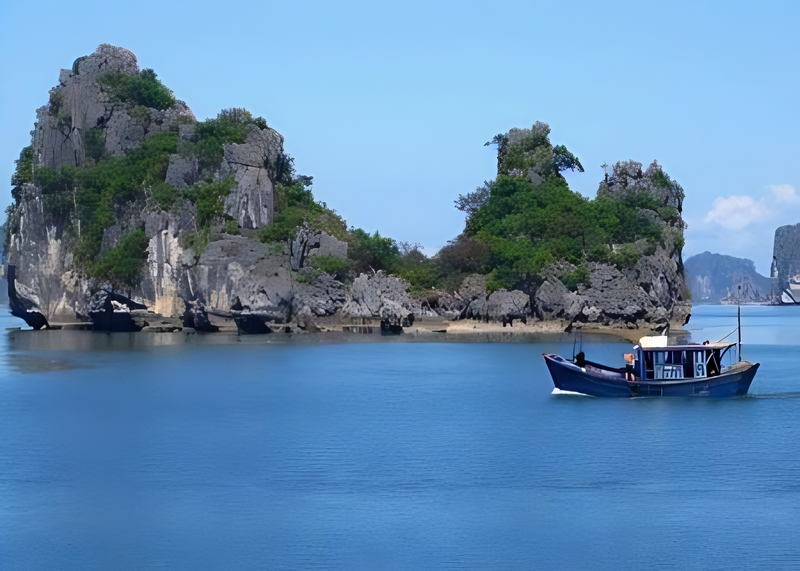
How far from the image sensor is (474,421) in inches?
1577

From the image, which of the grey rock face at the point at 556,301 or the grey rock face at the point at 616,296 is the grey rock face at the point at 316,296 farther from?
the grey rock face at the point at 616,296

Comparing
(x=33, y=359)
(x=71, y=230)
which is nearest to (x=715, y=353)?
(x=33, y=359)

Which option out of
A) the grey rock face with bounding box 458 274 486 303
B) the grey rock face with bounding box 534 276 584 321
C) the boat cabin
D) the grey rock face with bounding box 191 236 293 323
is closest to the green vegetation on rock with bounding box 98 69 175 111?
the grey rock face with bounding box 191 236 293 323

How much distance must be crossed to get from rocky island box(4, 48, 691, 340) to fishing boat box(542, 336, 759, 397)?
41212mm

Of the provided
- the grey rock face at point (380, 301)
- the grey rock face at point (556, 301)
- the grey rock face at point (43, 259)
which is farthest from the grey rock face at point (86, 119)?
the grey rock face at point (556, 301)

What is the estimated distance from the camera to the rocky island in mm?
84125

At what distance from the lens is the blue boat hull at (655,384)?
4156 centimetres

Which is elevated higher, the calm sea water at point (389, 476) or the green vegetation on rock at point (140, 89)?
the green vegetation on rock at point (140, 89)

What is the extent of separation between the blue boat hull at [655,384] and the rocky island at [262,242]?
4067cm

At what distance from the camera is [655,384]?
41562 mm

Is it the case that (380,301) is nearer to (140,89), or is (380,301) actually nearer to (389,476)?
(140,89)

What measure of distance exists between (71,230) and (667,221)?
5423 centimetres

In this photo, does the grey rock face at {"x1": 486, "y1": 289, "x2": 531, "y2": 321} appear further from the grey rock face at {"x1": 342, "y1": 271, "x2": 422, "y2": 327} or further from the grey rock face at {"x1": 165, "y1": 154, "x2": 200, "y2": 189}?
the grey rock face at {"x1": 165, "y1": 154, "x2": 200, "y2": 189}

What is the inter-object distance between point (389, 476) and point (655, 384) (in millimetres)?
16079
